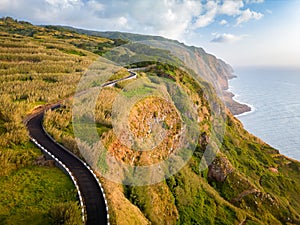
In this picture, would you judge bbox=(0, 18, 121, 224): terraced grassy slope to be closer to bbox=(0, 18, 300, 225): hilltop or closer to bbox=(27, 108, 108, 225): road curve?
bbox=(0, 18, 300, 225): hilltop

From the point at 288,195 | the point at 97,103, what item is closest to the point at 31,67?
the point at 97,103

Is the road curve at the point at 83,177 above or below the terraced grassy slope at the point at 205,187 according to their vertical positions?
above

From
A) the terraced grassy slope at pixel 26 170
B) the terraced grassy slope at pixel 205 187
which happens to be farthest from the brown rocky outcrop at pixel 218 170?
the terraced grassy slope at pixel 26 170

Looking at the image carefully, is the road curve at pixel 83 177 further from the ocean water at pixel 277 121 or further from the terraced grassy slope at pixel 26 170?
the ocean water at pixel 277 121

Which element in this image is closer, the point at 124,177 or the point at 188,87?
the point at 124,177

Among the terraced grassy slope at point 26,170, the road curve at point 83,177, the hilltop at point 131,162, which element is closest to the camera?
the terraced grassy slope at point 26,170

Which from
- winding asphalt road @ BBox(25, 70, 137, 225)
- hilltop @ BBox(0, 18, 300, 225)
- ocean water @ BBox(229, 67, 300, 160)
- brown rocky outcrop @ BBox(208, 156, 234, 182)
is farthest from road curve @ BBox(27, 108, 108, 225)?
ocean water @ BBox(229, 67, 300, 160)

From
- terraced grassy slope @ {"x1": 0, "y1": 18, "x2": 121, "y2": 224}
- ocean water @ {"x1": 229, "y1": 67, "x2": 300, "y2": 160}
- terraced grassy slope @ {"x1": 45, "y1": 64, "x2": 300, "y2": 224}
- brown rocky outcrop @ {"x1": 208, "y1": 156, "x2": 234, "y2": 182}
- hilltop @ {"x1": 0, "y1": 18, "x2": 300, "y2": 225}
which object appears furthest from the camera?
ocean water @ {"x1": 229, "y1": 67, "x2": 300, "y2": 160}

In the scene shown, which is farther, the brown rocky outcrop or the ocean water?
the ocean water

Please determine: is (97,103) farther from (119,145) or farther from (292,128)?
(292,128)
